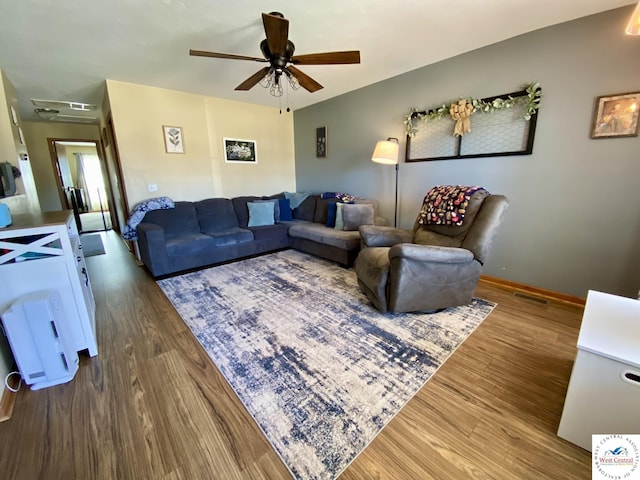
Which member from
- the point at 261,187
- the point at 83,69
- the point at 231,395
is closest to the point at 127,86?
the point at 83,69

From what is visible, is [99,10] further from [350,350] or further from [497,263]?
[497,263]

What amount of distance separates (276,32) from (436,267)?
2.10m

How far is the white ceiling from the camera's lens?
6.64 feet

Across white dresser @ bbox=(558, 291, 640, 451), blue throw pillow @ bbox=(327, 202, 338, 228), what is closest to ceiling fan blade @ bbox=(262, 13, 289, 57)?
blue throw pillow @ bbox=(327, 202, 338, 228)

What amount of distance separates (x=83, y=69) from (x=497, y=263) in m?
5.16

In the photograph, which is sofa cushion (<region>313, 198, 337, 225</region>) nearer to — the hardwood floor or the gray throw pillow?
the gray throw pillow

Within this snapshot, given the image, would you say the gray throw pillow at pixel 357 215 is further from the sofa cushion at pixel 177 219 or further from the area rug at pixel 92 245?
the area rug at pixel 92 245

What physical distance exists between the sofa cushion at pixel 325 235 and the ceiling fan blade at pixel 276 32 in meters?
2.12

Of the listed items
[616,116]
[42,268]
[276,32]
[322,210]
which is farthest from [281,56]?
[616,116]

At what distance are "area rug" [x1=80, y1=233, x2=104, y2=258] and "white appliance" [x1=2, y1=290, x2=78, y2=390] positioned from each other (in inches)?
130

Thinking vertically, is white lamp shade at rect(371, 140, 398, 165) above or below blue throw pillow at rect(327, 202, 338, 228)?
above

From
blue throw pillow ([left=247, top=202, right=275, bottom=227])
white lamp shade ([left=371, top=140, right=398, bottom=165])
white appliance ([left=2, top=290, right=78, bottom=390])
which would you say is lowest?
white appliance ([left=2, top=290, right=78, bottom=390])

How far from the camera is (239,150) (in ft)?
15.6

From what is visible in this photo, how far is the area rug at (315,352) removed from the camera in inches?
52.9
